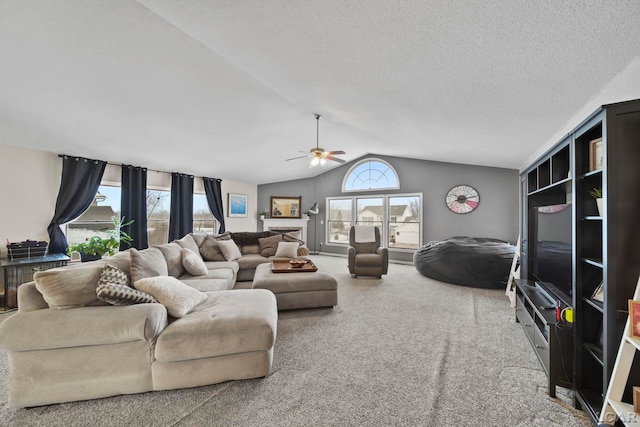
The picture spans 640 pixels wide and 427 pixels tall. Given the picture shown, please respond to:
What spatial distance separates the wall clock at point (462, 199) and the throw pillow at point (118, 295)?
607 cm

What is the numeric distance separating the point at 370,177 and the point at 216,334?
20.4 ft

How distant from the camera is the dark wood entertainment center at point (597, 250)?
1.30m

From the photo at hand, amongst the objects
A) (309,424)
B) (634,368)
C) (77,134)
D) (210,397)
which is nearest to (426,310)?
(634,368)

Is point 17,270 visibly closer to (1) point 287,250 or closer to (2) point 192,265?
(2) point 192,265

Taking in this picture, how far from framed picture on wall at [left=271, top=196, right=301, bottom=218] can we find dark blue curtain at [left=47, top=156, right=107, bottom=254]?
436cm

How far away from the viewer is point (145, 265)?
7.64ft

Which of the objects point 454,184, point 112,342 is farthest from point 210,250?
point 454,184

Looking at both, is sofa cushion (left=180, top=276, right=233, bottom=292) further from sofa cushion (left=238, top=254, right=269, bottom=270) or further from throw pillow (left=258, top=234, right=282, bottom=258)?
throw pillow (left=258, top=234, right=282, bottom=258)

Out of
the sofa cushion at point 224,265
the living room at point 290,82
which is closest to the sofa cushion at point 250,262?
the sofa cushion at point 224,265

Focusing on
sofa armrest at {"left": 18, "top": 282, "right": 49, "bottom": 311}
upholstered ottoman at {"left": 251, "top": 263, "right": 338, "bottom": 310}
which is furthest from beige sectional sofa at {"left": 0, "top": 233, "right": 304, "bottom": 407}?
upholstered ottoman at {"left": 251, "top": 263, "right": 338, "bottom": 310}

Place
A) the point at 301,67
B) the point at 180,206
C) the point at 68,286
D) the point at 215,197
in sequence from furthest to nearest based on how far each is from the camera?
the point at 215,197
the point at 180,206
the point at 301,67
the point at 68,286

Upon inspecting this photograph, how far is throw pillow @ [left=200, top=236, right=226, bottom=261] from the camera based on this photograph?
429 centimetres

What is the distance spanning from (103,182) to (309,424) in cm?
552

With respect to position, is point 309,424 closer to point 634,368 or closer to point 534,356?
point 634,368
